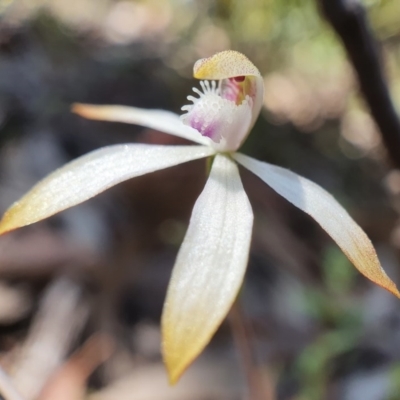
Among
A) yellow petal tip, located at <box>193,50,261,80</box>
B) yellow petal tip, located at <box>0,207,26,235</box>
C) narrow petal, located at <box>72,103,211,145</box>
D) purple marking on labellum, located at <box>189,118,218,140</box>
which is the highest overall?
yellow petal tip, located at <box>193,50,261,80</box>

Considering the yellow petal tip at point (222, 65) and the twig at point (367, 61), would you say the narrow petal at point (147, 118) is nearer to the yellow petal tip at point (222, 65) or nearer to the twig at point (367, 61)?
the yellow petal tip at point (222, 65)

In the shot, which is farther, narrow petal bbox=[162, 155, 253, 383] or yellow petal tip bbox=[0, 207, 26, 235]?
yellow petal tip bbox=[0, 207, 26, 235]

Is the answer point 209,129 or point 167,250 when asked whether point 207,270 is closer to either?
point 209,129

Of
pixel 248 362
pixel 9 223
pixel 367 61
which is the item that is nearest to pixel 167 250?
pixel 248 362

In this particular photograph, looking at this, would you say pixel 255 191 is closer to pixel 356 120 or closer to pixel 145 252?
pixel 145 252

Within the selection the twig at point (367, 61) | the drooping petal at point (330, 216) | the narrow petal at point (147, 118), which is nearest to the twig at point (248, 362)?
the drooping petal at point (330, 216)

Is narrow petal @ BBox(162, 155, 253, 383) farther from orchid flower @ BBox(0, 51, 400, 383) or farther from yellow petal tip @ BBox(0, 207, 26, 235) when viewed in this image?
yellow petal tip @ BBox(0, 207, 26, 235)

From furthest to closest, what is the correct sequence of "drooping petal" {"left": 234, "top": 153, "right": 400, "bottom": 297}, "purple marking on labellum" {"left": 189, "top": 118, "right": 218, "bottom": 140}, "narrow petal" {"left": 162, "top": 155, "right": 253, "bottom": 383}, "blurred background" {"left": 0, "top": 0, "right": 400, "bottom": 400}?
"blurred background" {"left": 0, "top": 0, "right": 400, "bottom": 400} → "purple marking on labellum" {"left": 189, "top": 118, "right": 218, "bottom": 140} → "drooping petal" {"left": 234, "top": 153, "right": 400, "bottom": 297} → "narrow petal" {"left": 162, "top": 155, "right": 253, "bottom": 383}

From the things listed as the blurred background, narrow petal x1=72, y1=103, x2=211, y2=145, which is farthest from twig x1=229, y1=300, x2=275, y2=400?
narrow petal x1=72, y1=103, x2=211, y2=145
